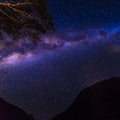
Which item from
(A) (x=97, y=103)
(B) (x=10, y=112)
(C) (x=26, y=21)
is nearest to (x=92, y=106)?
(A) (x=97, y=103)

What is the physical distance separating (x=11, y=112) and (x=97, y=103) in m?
9.15

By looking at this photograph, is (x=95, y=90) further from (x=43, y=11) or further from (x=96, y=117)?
(x=43, y=11)

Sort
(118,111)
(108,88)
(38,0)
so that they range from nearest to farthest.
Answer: (38,0)
(118,111)
(108,88)

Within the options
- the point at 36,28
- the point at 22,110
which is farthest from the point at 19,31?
the point at 22,110

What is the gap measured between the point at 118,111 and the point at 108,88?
18.0 ft

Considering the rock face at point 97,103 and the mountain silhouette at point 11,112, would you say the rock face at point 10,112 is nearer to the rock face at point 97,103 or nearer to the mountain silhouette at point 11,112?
the mountain silhouette at point 11,112

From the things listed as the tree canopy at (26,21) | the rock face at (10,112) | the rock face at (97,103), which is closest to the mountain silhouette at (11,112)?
the rock face at (10,112)

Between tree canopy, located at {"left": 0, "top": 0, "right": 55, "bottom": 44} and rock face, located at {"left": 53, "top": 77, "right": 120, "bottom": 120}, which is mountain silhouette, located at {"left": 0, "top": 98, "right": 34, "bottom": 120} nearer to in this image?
rock face, located at {"left": 53, "top": 77, "right": 120, "bottom": 120}

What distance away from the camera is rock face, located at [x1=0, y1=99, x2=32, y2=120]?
31253 millimetres

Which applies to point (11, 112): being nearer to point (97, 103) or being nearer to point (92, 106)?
point (92, 106)

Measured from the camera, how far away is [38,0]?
14703mm

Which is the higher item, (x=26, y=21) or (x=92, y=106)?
(x=26, y=21)

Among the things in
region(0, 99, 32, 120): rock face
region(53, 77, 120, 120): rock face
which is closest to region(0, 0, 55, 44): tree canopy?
region(53, 77, 120, 120): rock face

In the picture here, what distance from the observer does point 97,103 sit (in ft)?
97.6
